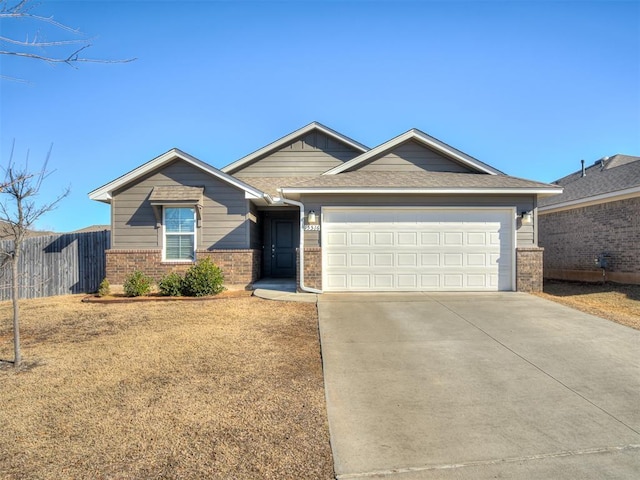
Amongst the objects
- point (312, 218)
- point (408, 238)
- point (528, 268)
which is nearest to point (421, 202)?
point (408, 238)

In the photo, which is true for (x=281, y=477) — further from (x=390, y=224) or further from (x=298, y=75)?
(x=298, y=75)

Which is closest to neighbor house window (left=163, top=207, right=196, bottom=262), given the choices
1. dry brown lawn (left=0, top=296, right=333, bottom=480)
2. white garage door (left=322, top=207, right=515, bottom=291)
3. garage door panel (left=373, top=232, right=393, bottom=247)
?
white garage door (left=322, top=207, right=515, bottom=291)

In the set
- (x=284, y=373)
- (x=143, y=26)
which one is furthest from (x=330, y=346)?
(x=143, y=26)

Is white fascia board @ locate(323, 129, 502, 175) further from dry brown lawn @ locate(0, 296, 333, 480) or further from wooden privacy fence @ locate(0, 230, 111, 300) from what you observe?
wooden privacy fence @ locate(0, 230, 111, 300)

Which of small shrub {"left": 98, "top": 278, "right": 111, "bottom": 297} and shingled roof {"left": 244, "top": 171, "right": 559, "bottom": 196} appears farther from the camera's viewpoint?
small shrub {"left": 98, "top": 278, "right": 111, "bottom": 297}

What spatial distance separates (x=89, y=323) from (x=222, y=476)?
6137 millimetres

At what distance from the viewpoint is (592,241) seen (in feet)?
43.2

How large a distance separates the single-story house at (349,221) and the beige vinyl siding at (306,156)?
35 cm

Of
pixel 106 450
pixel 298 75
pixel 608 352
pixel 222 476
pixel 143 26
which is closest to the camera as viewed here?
pixel 222 476

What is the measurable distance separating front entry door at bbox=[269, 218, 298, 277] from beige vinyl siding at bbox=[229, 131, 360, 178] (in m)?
2.03

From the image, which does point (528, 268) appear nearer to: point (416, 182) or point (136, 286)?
point (416, 182)

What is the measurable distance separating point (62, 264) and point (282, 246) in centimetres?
746

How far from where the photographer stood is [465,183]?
10555 mm

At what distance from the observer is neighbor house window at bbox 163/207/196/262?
471 inches
